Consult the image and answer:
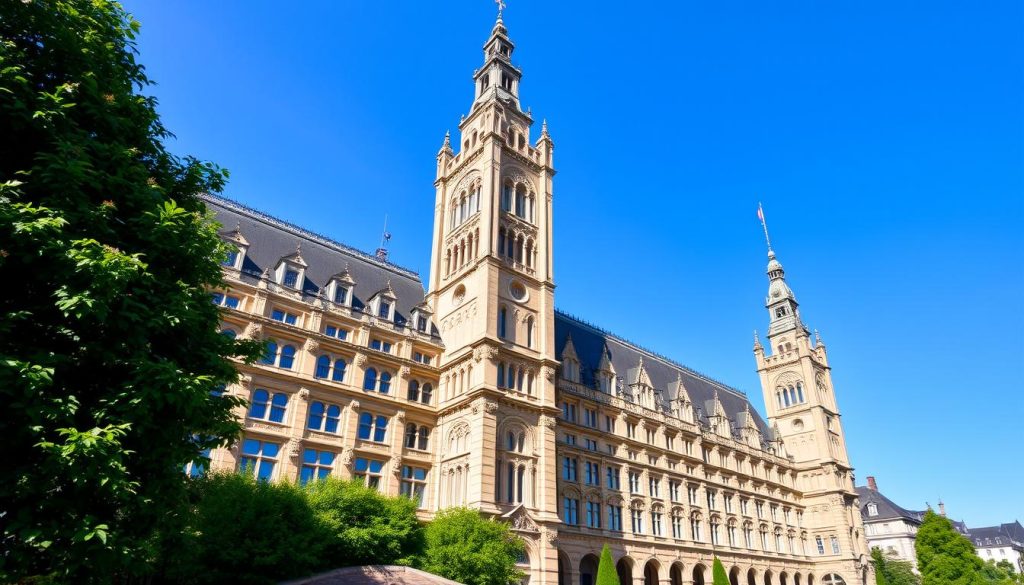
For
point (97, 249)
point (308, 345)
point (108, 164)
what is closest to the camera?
point (97, 249)

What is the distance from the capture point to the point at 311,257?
164 ft

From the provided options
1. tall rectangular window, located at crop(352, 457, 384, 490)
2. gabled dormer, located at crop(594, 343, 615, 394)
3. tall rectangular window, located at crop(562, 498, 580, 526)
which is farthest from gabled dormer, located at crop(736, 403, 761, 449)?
tall rectangular window, located at crop(352, 457, 384, 490)

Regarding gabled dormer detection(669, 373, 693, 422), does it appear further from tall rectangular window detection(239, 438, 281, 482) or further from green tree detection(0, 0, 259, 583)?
green tree detection(0, 0, 259, 583)

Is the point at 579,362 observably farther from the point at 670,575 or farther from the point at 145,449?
the point at 145,449

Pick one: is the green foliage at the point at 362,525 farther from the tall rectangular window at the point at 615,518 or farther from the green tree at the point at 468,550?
the tall rectangular window at the point at 615,518

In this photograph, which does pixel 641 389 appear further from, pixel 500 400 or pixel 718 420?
pixel 500 400

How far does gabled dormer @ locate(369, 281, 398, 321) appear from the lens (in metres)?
48.5

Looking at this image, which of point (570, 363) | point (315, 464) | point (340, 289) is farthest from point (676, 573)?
point (340, 289)

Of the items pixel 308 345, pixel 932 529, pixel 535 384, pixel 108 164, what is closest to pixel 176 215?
pixel 108 164

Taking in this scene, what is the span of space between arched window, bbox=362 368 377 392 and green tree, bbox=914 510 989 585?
71.8 metres

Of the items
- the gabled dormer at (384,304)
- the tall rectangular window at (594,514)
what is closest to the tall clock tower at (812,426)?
the tall rectangular window at (594,514)

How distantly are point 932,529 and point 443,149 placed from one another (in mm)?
74922

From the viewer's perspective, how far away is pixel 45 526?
12.3m

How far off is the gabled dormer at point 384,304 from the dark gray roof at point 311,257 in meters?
1.05
